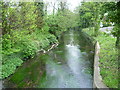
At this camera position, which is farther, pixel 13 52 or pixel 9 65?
pixel 13 52

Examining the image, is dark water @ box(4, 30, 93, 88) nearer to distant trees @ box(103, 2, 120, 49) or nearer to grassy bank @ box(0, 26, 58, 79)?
grassy bank @ box(0, 26, 58, 79)

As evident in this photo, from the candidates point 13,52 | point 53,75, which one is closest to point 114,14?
point 53,75

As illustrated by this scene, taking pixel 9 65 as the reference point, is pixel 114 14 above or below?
above

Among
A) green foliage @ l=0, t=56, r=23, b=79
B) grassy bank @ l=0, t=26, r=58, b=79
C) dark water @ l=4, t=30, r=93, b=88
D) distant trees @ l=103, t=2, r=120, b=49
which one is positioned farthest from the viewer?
grassy bank @ l=0, t=26, r=58, b=79

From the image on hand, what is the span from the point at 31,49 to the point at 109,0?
6.33 metres

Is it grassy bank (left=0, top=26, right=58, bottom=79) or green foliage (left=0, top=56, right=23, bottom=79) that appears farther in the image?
grassy bank (left=0, top=26, right=58, bottom=79)

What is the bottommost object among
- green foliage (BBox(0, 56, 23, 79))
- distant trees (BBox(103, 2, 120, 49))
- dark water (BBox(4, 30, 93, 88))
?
dark water (BBox(4, 30, 93, 88))

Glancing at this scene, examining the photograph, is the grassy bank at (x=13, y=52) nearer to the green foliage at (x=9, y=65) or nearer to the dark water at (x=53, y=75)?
the green foliage at (x=9, y=65)

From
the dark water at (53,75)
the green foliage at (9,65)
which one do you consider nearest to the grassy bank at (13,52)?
the green foliage at (9,65)

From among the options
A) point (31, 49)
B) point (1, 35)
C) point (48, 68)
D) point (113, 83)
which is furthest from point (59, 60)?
point (113, 83)

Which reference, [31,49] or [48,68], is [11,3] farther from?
[48,68]

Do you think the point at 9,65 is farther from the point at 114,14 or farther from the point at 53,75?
the point at 114,14

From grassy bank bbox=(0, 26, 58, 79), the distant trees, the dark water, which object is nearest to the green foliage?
grassy bank bbox=(0, 26, 58, 79)

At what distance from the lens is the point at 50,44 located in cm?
1450
